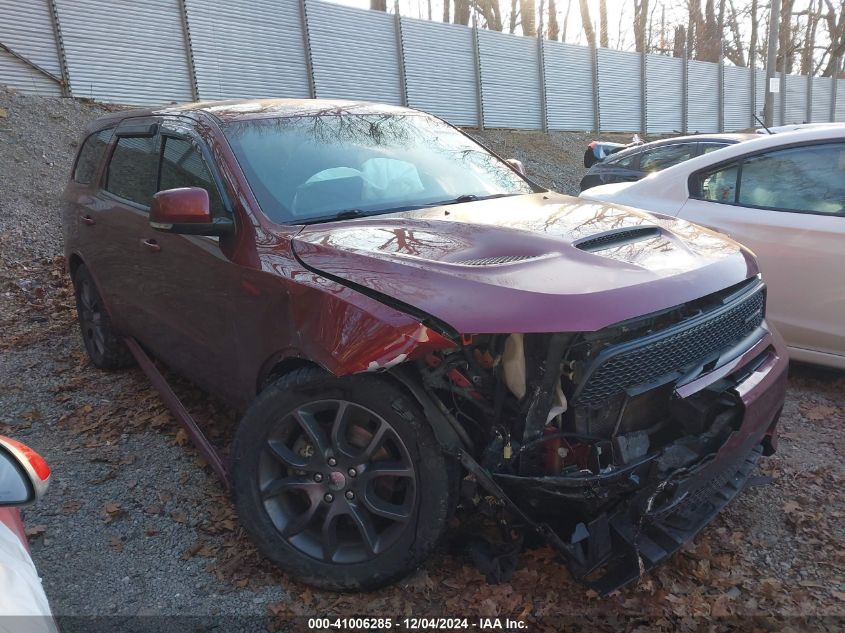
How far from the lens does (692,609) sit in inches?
104

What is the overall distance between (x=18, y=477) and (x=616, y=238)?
7.34ft

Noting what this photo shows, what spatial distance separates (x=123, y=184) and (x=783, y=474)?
4130mm

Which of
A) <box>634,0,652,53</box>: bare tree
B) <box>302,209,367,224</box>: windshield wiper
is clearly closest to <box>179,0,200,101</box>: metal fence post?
<box>302,209,367,224</box>: windshield wiper

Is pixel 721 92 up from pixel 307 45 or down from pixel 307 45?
down

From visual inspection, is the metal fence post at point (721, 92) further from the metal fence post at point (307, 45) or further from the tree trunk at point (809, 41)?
the metal fence post at point (307, 45)

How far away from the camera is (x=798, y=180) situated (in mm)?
4473

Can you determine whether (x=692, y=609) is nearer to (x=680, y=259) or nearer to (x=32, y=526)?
(x=680, y=259)

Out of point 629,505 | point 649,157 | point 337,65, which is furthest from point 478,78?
point 629,505

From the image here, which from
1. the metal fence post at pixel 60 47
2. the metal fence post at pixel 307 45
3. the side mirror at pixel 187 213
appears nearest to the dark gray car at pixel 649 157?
the side mirror at pixel 187 213

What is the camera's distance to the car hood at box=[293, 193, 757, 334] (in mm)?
2314

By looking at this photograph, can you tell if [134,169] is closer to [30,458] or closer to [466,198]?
[466,198]

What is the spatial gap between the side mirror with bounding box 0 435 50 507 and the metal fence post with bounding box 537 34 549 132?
2025 centimetres

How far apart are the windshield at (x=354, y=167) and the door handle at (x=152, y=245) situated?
0.77 metres

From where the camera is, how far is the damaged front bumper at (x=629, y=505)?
238cm
